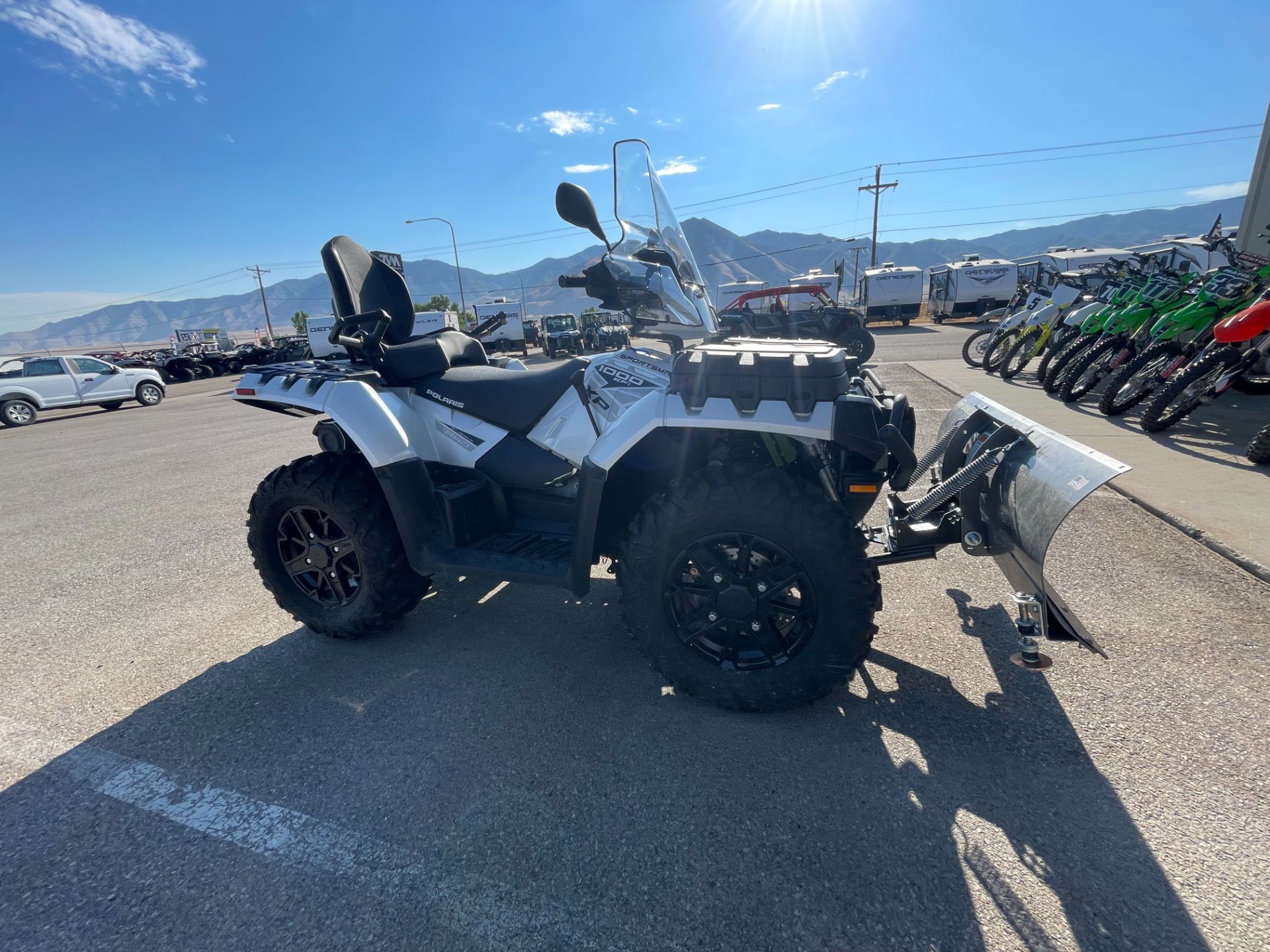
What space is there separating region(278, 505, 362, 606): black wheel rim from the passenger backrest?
1117 millimetres

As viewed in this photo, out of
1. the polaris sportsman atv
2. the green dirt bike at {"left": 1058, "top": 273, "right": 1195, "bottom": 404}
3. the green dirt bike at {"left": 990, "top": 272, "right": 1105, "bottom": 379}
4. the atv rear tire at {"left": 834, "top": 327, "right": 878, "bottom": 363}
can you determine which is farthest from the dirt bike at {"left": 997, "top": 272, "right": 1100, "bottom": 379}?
the polaris sportsman atv

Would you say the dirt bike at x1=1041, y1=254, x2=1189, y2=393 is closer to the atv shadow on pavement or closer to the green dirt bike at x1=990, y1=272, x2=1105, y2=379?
the green dirt bike at x1=990, y1=272, x2=1105, y2=379

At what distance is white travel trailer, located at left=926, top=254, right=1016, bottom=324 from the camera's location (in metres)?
27.0

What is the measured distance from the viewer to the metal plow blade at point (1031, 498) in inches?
71.4

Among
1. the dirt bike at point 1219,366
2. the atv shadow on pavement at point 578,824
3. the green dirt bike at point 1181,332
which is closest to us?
the atv shadow on pavement at point 578,824

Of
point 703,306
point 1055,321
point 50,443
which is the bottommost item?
point 50,443

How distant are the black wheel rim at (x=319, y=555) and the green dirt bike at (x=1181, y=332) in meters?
7.72

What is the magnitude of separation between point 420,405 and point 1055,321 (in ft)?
34.9

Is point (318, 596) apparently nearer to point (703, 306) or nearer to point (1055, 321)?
point (703, 306)

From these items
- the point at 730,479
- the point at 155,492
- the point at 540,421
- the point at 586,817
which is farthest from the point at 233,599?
the point at 155,492

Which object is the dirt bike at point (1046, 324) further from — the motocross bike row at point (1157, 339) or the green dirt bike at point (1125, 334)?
the green dirt bike at point (1125, 334)

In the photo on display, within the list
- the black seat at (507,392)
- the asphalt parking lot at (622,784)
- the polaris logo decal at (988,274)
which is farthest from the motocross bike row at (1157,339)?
the polaris logo decal at (988,274)

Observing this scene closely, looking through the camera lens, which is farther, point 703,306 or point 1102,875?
point 703,306

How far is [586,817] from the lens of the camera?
190cm
